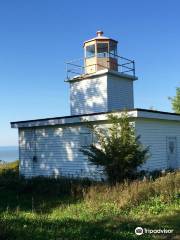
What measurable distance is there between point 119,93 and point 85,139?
17.8 ft

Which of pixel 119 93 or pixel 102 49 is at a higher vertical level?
pixel 102 49

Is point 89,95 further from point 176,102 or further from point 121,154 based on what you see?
point 176,102

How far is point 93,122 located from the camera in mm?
19688

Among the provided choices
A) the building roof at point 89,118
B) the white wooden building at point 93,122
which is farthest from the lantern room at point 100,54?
the building roof at point 89,118

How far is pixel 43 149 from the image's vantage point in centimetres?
2212

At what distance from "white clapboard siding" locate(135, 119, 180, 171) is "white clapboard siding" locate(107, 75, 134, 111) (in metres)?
3.95

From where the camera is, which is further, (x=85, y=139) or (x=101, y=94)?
(x=101, y=94)

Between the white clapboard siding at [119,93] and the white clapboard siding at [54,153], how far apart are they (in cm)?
378

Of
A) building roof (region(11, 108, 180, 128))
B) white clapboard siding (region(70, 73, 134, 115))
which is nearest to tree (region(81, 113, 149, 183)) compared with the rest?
building roof (region(11, 108, 180, 128))

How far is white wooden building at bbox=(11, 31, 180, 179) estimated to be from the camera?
1952 centimetres

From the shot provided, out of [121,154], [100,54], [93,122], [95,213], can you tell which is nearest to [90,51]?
[100,54]

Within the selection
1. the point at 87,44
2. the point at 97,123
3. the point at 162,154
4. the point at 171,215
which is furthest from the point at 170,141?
the point at 171,215

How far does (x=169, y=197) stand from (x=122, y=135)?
383 cm
